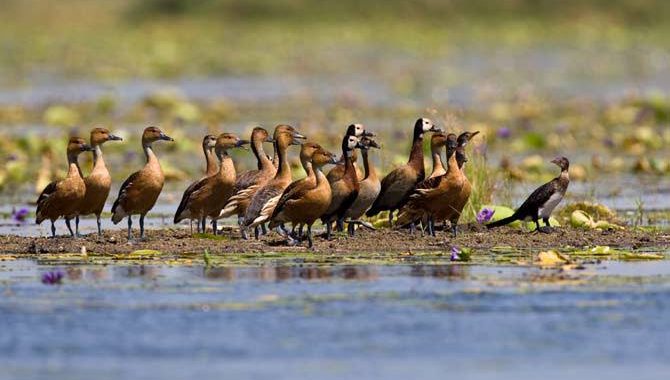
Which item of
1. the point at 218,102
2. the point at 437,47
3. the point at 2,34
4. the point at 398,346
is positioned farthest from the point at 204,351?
the point at 2,34

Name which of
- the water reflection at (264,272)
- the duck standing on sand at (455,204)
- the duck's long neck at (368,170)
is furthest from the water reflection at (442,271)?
the duck's long neck at (368,170)

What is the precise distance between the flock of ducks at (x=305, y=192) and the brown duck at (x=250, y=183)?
0.03 ft

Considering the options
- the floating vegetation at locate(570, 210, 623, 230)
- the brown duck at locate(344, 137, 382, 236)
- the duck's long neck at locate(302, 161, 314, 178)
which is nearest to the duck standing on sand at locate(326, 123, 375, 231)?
the brown duck at locate(344, 137, 382, 236)

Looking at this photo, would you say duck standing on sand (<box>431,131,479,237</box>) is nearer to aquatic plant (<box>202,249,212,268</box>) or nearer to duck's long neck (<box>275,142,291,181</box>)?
duck's long neck (<box>275,142,291,181</box>)

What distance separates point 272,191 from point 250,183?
3.87ft

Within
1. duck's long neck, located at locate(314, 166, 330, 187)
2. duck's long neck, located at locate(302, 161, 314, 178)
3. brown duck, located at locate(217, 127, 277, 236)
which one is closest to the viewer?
duck's long neck, located at locate(314, 166, 330, 187)

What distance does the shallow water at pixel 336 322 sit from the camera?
9.48m

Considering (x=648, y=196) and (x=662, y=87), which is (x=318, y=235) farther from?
(x=662, y=87)

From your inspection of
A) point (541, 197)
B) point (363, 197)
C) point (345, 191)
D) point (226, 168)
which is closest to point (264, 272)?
point (345, 191)

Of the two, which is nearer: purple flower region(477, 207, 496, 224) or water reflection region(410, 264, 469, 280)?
water reflection region(410, 264, 469, 280)

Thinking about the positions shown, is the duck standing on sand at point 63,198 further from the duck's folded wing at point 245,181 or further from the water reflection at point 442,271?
the water reflection at point 442,271

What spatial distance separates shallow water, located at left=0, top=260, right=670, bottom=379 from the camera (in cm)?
948

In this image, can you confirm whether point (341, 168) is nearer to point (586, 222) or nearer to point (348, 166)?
point (348, 166)

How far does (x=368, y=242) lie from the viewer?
15.0 meters
